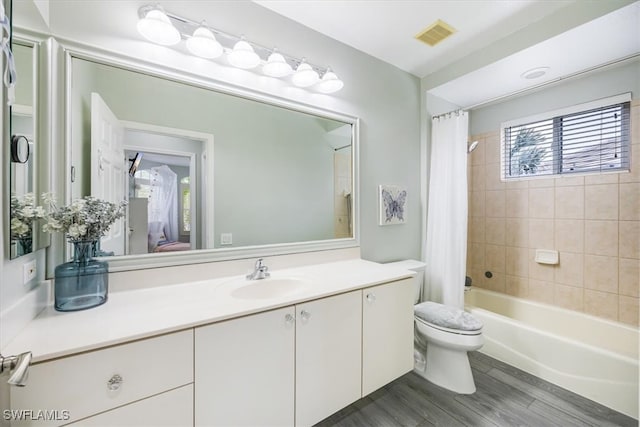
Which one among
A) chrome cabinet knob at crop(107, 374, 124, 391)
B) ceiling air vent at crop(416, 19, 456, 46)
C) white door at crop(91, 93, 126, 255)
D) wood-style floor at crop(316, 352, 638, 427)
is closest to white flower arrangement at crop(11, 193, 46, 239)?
white door at crop(91, 93, 126, 255)

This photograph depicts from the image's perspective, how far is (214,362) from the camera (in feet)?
3.00

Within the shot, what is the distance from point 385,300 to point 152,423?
3.56ft

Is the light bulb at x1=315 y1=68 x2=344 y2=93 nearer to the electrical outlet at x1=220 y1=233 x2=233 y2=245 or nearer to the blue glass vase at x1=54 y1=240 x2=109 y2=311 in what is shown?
the electrical outlet at x1=220 y1=233 x2=233 y2=245

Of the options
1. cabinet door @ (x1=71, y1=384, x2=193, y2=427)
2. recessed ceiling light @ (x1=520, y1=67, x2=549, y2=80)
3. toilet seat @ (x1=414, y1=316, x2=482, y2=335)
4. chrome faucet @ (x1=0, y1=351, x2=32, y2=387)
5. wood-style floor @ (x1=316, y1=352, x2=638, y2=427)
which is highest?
recessed ceiling light @ (x1=520, y1=67, x2=549, y2=80)

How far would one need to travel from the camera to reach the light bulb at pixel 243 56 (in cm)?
138

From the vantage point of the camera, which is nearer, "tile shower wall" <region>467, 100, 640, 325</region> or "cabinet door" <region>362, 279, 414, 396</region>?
"cabinet door" <region>362, 279, 414, 396</region>

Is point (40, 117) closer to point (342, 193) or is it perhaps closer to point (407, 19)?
point (342, 193)

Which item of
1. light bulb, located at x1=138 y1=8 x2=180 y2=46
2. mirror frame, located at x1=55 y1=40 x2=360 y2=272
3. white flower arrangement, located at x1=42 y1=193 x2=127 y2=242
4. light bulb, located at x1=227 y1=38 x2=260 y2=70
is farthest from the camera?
light bulb, located at x1=227 y1=38 x2=260 y2=70

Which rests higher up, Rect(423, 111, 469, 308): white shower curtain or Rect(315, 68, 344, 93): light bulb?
Rect(315, 68, 344, 93): light bulb

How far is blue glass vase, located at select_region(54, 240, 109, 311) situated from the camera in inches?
36.8

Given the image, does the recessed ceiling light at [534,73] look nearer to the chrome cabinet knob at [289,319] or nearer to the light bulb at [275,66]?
the light bulb at [275,66]

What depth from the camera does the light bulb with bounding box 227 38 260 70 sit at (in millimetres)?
1380

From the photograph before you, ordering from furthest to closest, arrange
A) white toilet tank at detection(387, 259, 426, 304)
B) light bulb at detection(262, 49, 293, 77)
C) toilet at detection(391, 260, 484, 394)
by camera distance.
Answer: white toilet tank at detection(387, 259, 426, 304)
toilet at detection(391, 260, 484, 394)
light bulb at detection(262, 49, 293, 77)

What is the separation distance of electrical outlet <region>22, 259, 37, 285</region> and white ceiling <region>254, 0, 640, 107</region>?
5.49 feet
